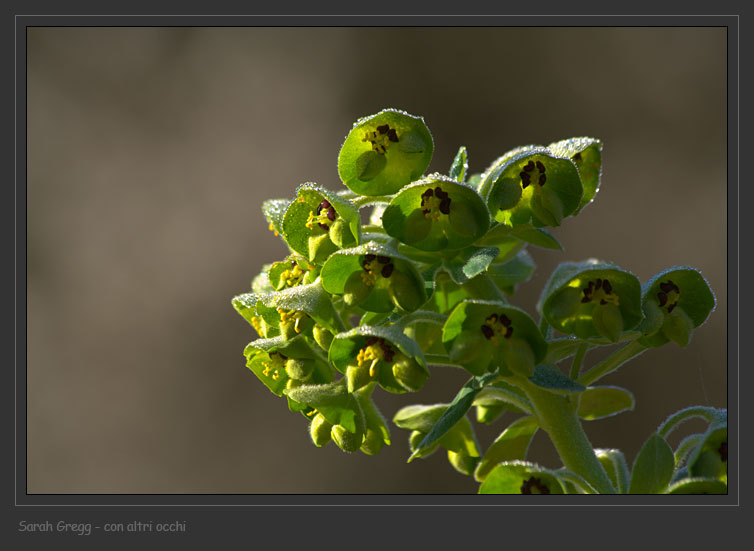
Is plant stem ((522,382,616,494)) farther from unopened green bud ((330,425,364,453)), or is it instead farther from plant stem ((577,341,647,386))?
unopened green bud ((330,425,364,453))

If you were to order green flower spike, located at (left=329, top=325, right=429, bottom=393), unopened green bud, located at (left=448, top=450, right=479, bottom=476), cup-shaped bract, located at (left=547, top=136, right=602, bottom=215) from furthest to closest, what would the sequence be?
1. unopened green bud, located at (left=448, top=450, right=479, bottom=476)
2. cup-shaped bract, located at (left=547, top=136, right=602, bottom=215)
3. green flower spike, located at (left=329, top=325, right=429, bottom=393)

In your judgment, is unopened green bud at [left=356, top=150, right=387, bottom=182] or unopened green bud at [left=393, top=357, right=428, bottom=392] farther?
unopened green bud at [left=356, top=150, right=387, bottom=182]

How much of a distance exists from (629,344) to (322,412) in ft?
1.48

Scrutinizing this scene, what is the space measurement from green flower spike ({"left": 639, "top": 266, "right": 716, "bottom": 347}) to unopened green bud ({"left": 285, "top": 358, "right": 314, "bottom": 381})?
1.52 feet

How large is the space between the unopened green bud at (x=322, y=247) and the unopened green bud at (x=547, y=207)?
0.92ft

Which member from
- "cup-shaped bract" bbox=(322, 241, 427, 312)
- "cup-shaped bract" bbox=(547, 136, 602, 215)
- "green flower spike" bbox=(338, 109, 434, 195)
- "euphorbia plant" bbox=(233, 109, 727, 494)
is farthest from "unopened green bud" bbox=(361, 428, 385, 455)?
"cup-shaped bract" bbox=(547, 136, 602, 215)

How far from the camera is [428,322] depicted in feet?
4.06

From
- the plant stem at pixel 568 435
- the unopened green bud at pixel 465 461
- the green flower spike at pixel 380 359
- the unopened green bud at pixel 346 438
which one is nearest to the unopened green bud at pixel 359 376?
the green flower spike at pixel 380 359

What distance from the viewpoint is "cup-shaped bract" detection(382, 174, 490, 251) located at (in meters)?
1.09

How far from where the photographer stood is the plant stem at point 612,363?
1.17 meters

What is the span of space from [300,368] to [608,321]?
43 centimetres

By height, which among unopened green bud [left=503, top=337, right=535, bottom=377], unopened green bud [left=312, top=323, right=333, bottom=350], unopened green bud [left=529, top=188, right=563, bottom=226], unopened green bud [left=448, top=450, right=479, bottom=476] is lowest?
unopened green bud [left=448, top=450, right=479, bottom=476]

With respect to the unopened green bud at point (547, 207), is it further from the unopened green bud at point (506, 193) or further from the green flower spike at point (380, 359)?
the green flower spike at point (380, 359)

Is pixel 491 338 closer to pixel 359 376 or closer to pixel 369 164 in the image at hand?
pixel 359 376
